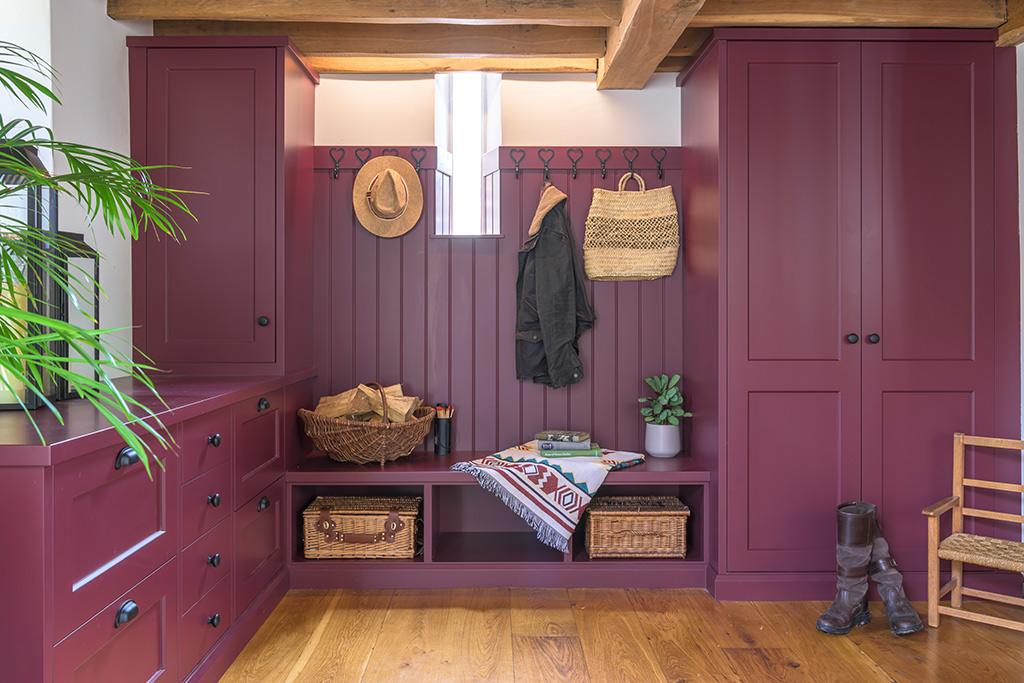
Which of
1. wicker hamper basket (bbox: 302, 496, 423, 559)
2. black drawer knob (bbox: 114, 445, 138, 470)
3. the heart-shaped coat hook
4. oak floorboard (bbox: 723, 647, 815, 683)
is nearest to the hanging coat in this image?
the heart-shaped coat hook

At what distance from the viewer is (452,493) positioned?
11.1 feet

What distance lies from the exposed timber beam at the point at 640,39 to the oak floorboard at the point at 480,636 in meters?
2.19

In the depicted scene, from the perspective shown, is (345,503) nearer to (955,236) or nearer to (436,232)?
(436,232)

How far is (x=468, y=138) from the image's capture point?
350 cm

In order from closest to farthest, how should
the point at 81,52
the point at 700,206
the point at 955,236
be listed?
1. the point at 81,52
2. the point at 955,236
3. the point at 700,206

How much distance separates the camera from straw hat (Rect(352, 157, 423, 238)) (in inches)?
129

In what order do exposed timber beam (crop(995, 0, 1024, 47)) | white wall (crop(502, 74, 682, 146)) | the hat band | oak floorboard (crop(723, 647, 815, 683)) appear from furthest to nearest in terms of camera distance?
white wall (crop(502, 74, 682, 146))
the hat band
exposed timber beam (crop(995, 0, 1024, 47))
oak floorboard (crop(723, 647, 815, 683))

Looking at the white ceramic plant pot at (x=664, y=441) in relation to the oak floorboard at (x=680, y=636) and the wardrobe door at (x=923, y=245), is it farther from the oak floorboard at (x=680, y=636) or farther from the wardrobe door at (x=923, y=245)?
the wardrobe door at (x=923, y=245)

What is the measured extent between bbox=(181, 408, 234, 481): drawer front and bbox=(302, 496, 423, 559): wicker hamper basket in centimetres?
77

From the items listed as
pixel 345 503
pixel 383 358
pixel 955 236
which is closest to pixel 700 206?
pixel 955 236

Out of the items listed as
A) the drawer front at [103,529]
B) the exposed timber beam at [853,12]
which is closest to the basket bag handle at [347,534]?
the drawer front at [103,529]

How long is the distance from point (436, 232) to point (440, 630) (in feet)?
5.59

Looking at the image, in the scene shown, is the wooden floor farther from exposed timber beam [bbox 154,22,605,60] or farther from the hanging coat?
exposed timber beam [bbox 154,22,605,60]

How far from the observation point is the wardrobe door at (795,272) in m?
2.81
